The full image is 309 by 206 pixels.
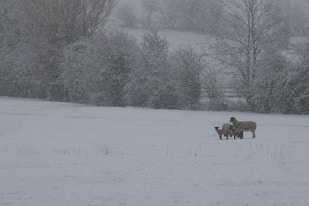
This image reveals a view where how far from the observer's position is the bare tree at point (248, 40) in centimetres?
3394

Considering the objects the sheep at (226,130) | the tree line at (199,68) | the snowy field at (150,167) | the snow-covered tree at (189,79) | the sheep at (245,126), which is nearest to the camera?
the snowy field at (150,167)

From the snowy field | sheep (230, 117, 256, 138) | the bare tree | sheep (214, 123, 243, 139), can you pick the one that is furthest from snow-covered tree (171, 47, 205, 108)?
sheep (214, 123, 243, 139)

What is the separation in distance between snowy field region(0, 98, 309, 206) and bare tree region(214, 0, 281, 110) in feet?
35.1

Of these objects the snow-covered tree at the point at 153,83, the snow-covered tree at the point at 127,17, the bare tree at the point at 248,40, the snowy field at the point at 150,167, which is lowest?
the snowy field at the point at 150,167

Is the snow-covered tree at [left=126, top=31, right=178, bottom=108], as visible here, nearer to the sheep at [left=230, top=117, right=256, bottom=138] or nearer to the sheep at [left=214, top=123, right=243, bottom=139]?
the sheep at [left=230, top=117, right=256, bottom=138]

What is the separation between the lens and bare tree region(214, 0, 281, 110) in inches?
1336

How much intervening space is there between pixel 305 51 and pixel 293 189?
23020mm

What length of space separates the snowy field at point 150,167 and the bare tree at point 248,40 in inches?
421

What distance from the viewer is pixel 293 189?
395 inches

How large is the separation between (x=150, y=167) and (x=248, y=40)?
24033 millimetres

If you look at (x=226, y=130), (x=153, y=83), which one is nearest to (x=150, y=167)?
(x=226, y=130)

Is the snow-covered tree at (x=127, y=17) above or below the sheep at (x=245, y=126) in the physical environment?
above

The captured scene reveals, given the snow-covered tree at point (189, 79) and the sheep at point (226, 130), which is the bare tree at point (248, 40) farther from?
the sheep at point (226, 130)

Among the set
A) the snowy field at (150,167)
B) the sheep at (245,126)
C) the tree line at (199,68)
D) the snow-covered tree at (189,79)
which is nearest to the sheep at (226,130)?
the sheep at (245,126)
